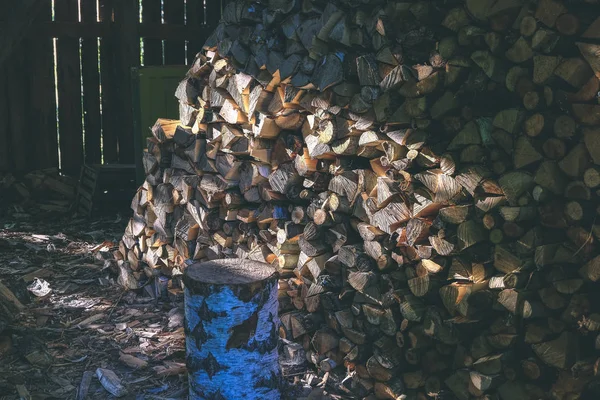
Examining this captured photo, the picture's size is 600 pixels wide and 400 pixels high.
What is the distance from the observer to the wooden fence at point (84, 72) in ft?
27.5

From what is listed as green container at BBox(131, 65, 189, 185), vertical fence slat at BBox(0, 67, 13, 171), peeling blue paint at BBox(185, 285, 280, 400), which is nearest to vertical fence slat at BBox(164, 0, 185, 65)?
vertical fence slat at BBox(0, 67, 13, 171)

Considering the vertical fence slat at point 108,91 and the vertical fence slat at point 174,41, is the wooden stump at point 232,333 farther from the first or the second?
the vertical fence slat at point 174,41

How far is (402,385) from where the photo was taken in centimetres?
391

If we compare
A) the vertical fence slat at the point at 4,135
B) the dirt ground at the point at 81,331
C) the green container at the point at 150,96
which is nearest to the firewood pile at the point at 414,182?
the dirt ground at the point at 81,331

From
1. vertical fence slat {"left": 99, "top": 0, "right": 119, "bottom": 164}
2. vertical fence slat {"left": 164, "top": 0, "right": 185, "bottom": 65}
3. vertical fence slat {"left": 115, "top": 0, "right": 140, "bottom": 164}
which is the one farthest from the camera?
vertical fence slat {"left": 164, "top": 0, "right": 185, "bottom": 65}

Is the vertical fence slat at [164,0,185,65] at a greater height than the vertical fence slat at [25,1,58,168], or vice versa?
the vertical fence slat at [164,0,185,65]

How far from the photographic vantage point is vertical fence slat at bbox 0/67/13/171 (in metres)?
8.30

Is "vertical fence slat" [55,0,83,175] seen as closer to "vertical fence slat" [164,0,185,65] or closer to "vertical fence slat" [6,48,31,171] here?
"vertical fence slat" [6,48,31,171]

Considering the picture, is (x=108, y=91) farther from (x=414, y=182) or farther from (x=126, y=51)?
(x=414, y=182)

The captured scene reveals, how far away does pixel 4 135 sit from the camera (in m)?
8.40

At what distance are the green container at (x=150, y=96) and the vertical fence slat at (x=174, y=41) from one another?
203 centimetres

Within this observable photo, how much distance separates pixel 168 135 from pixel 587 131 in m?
3.17

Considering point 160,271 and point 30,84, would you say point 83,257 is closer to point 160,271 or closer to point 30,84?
point 160,271

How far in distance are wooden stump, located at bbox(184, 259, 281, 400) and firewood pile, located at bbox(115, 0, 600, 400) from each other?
1.36 feet
